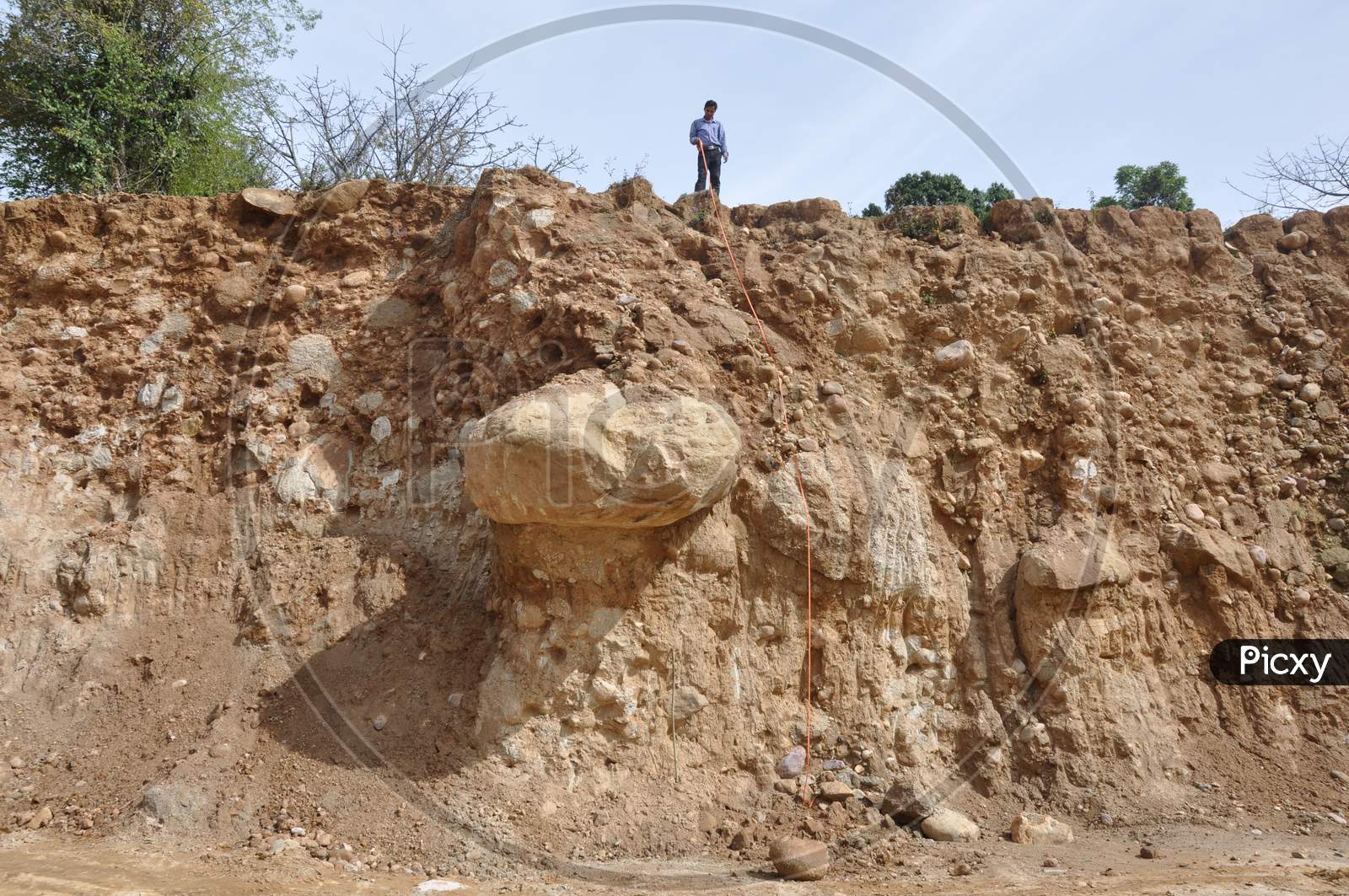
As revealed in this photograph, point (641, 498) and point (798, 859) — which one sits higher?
point (641, 498)

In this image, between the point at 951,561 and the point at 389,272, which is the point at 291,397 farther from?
the point at 951,561

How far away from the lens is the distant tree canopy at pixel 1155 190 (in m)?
16.2

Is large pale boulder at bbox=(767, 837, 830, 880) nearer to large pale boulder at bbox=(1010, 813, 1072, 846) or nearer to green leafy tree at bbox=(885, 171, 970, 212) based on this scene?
large pale boulder at bbox=(1010, 813, 1072, 846)

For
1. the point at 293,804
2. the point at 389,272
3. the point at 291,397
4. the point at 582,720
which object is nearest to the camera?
the point at 293,804

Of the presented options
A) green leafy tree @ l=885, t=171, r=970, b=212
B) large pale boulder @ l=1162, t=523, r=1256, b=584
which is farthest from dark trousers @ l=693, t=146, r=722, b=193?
green leafy tree @ l=885, t=171, r=970, b=212

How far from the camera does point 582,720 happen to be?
4.95m

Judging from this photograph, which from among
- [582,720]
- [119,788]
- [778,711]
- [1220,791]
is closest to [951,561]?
[778,711]

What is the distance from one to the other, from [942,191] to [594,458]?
42.4 feet

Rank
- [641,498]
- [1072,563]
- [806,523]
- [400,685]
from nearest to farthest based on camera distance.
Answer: [641,498]
[400,685]
[806,523]
[1072,563]

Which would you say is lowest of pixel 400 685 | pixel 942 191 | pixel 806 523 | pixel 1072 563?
pixel 400 685

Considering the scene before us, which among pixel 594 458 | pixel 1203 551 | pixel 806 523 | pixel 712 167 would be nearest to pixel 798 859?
pixel 806 523

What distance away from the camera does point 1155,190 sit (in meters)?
16.5

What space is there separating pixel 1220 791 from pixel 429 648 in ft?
15.5

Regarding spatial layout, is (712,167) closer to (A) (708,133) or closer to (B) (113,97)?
(A) (708,133)
